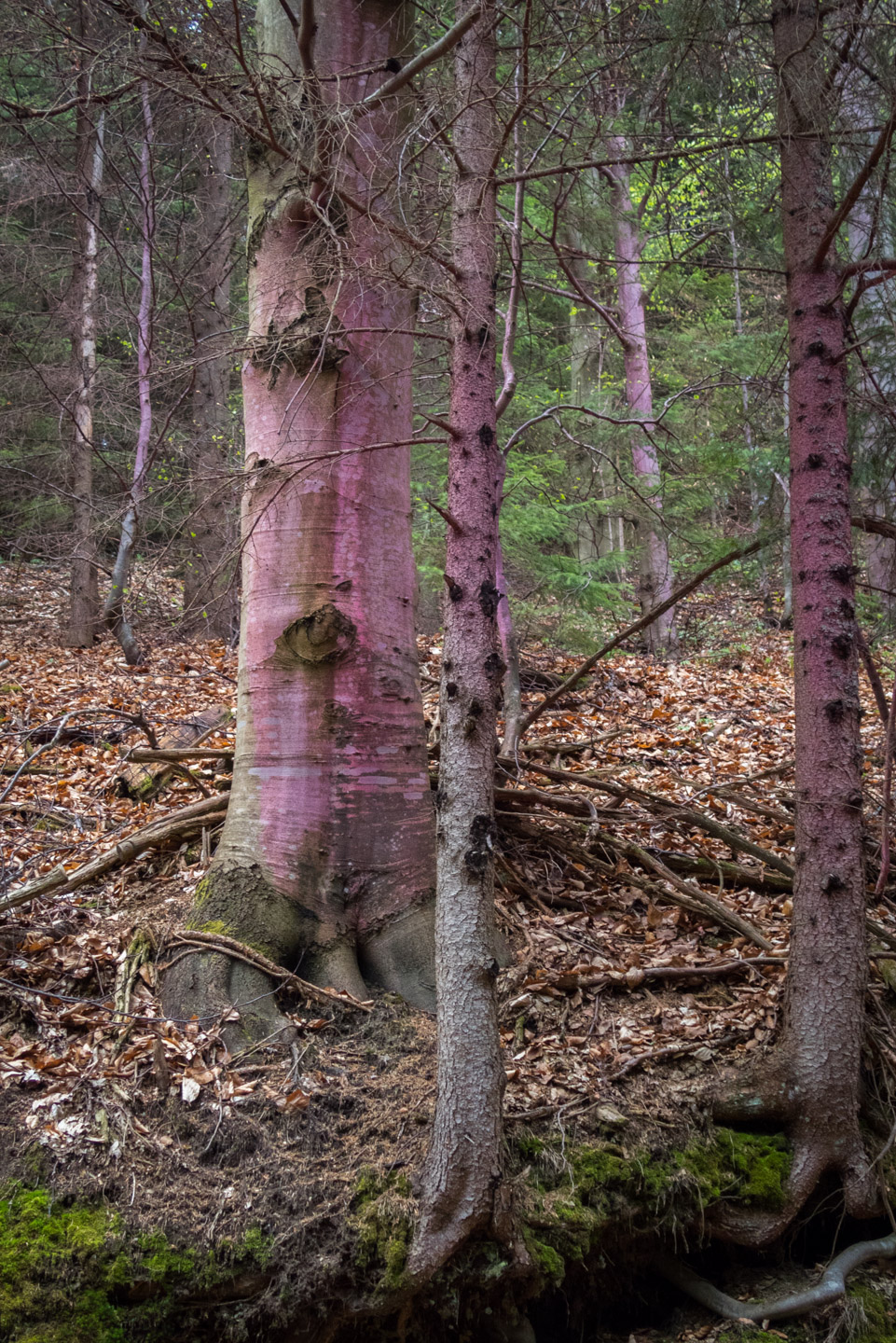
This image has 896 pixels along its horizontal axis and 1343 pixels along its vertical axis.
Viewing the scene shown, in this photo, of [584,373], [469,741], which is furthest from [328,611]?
[584,373]

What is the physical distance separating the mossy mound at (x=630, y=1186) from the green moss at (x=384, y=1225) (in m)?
0.46

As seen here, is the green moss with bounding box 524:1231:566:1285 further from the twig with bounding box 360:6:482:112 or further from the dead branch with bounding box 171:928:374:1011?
the twig with bounding box 360:6:482:112

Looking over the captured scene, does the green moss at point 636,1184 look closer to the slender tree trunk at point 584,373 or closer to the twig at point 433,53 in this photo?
the twig at point 433,53

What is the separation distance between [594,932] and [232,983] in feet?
6.05

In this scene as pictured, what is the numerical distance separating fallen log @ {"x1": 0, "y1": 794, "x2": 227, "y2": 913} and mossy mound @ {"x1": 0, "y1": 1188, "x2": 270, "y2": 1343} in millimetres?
1465

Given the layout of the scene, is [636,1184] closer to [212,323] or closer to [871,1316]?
[871,1316]

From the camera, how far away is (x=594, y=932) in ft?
14.0

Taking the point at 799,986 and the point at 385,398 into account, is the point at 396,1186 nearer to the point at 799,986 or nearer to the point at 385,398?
the point at 799,986

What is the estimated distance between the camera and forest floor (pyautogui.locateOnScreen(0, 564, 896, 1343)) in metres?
2.82

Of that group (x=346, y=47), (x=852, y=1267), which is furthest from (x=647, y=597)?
(x=852, y=1267)

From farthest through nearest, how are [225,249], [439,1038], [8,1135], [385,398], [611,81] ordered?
1. [225,249]
2. [611,81]
3. [385,398]
4. [8,1135]
5. [439,1038]

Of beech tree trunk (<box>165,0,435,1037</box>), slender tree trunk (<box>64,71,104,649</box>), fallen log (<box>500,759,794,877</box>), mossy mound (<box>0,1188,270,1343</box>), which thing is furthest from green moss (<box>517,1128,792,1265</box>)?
slender tree trunk (<box>64,71,104,649</box>)

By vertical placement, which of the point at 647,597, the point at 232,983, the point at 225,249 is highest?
the point at 225,249

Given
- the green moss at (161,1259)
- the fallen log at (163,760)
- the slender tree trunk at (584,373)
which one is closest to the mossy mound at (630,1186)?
the green moss at (161,1259)
